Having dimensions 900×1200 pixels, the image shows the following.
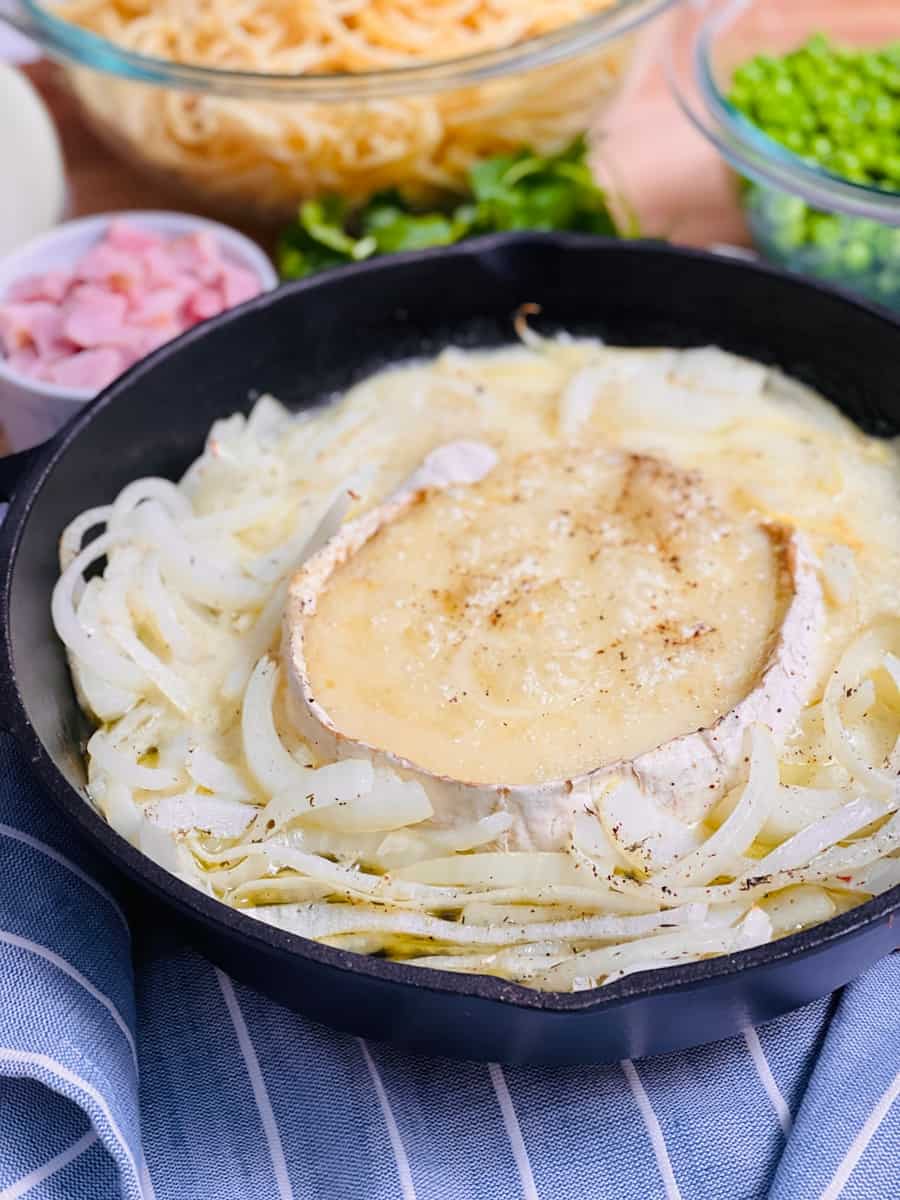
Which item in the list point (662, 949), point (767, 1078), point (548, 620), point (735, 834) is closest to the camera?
point (662, 949)

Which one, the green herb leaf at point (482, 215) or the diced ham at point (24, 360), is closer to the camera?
the diced ham at point (24, 360)

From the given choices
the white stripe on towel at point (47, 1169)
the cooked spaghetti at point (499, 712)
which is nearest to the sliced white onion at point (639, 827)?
the cooked spaghetti at point (499, 712)

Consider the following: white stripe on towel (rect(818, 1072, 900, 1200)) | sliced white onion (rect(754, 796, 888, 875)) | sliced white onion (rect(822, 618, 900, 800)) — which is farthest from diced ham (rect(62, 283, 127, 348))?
white stripe on towel (rect(818, 1072, 900, 1200))

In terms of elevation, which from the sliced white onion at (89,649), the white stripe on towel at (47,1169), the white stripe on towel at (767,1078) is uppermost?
the sliced white onion at (89,649)

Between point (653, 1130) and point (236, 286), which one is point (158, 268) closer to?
point (236, 286)

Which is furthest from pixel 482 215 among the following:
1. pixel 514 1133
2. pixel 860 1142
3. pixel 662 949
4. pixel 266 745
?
pixel 860 1142

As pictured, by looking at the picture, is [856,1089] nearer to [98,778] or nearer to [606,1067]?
[606,1067]

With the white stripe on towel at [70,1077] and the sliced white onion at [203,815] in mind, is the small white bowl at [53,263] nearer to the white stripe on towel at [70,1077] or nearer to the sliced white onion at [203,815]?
the sliced white onion at [203,815]
